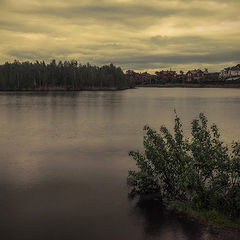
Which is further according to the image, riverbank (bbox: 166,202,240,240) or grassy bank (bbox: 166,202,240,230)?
grassy bank (bbox: 166,202,240,230)

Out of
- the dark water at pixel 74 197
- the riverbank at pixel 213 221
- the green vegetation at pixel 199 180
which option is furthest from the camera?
the green vegetation at pixel 199 180

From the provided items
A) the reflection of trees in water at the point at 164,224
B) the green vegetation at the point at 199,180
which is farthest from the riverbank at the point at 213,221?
the reflection of trees in water at the point at 164,224

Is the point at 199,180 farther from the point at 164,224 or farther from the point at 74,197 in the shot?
the point at 74,197

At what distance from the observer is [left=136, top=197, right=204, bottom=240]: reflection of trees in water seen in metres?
12.1

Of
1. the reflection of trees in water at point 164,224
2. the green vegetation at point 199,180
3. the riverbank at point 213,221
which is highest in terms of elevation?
the green vegetation at point 199,180

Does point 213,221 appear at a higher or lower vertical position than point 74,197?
lower

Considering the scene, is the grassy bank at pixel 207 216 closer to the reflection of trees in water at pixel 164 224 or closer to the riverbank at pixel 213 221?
the riverbank at pixel 213 221

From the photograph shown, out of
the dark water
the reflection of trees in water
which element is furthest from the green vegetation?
the dark water

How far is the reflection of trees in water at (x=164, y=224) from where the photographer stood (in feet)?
39.6

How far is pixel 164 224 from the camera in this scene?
13039 mm

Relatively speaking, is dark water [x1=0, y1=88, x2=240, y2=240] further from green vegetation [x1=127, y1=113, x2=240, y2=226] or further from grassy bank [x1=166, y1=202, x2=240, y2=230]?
green vegetation [x1=127, y1=113, x2=240, y2=226]

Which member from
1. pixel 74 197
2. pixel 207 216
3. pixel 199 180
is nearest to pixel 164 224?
pixel 207 216

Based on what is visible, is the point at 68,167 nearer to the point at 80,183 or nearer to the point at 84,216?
the point at 80,183

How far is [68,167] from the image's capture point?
2111 cm
